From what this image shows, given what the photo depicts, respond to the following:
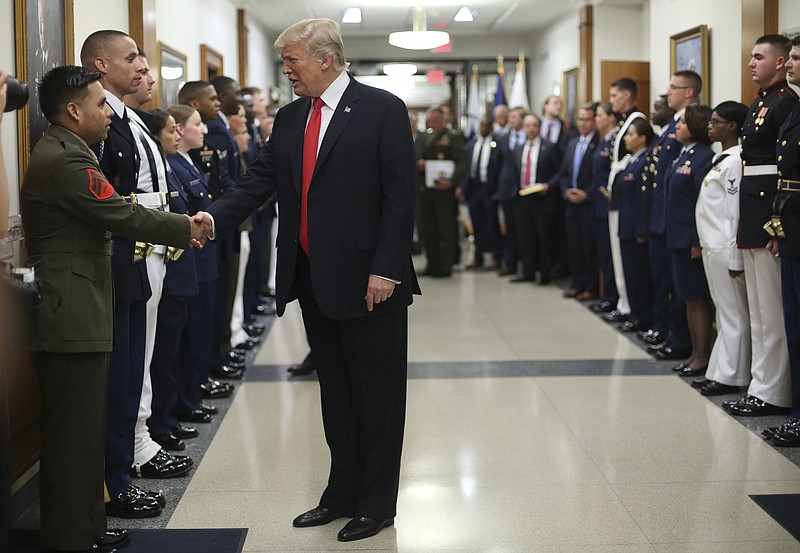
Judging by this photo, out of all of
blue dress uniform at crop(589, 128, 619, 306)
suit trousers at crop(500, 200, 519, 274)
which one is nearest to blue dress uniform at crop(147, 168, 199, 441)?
blue dress uniform at crop(589, 128, 619, 306)

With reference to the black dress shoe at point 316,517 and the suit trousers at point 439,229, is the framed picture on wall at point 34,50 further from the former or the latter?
the suit trousers at point 439,229

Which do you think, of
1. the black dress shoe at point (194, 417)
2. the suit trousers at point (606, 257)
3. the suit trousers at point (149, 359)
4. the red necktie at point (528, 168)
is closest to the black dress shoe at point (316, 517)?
the suit trousers at point (149, 359)

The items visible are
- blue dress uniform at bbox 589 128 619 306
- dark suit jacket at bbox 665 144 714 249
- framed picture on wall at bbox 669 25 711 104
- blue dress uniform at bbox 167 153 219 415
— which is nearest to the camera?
blue dress uniform at bbox 167 153 219 415

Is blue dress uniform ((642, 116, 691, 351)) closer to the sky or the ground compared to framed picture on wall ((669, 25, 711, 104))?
closer to the ground

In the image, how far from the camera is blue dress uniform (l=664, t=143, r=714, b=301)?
557 cm

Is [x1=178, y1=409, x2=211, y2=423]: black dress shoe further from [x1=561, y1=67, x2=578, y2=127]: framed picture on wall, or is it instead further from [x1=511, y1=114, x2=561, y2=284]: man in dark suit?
[x1=561, y1=67, x2=578, y2=127]: framed picture on wall

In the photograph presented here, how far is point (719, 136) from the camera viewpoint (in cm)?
519

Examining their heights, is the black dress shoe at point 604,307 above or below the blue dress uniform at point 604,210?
below

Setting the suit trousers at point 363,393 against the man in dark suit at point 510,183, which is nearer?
the suit trousers at point 363,393

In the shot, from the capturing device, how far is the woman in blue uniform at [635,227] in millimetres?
6871

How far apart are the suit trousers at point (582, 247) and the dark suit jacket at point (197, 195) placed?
4711 mm

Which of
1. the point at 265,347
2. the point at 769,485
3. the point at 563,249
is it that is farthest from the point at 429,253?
the point at 769,485

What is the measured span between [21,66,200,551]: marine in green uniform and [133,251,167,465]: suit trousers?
0.72 metres

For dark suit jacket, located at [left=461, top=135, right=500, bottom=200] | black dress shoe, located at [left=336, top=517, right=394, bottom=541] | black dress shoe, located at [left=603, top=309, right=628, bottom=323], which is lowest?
black dress shoe, located at [left=336, top=517, right=394, bottom=541]
